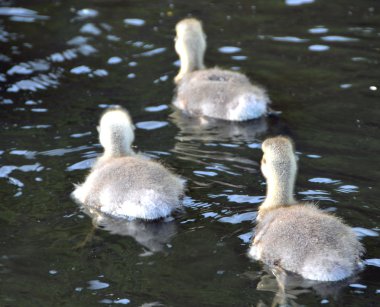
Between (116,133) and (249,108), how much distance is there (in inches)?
84.6

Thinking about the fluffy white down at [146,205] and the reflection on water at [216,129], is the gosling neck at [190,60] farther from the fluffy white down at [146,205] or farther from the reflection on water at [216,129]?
the fluffy white down at [146,205]

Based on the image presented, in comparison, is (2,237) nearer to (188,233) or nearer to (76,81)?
(188,233)

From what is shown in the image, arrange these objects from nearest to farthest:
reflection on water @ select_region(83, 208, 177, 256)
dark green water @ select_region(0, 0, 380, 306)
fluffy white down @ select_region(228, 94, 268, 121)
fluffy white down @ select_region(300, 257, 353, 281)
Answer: fluffy white down @ select_region(300, 257, 353, 281) → dark green water @ select_region(0, 0, 380, 306) → reflection on water @ select_region(83, 208, 177, 256) → fluffy white down @ select_region(228, 94, 268, 121)

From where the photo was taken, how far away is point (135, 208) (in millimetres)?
7598

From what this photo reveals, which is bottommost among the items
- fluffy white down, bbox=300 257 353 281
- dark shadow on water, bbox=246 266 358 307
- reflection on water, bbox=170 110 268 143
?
dark shadow on water, bbox=246 266 358 307

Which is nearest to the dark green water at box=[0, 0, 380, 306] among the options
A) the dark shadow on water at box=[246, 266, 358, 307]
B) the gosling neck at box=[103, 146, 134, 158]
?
the dark shadow on water at box=[246, 266, 358, 307]

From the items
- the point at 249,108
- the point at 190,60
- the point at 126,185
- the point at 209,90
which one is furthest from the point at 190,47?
the point at 126,185

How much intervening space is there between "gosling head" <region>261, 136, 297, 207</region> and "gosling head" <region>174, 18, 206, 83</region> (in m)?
4.00

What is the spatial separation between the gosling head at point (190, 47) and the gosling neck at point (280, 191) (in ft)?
13.3

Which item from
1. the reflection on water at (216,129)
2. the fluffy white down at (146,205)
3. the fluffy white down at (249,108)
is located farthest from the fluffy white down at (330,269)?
the fluffy white down at (249,108)

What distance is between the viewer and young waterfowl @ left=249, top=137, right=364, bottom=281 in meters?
6.38

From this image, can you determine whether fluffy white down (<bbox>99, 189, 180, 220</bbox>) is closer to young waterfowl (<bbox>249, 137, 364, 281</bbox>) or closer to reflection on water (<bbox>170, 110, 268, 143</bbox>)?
young waterfowl (<bbox>249, 137, 364, 281</bbox>)

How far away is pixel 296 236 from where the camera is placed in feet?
21.6

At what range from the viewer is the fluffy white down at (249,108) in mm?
9945
